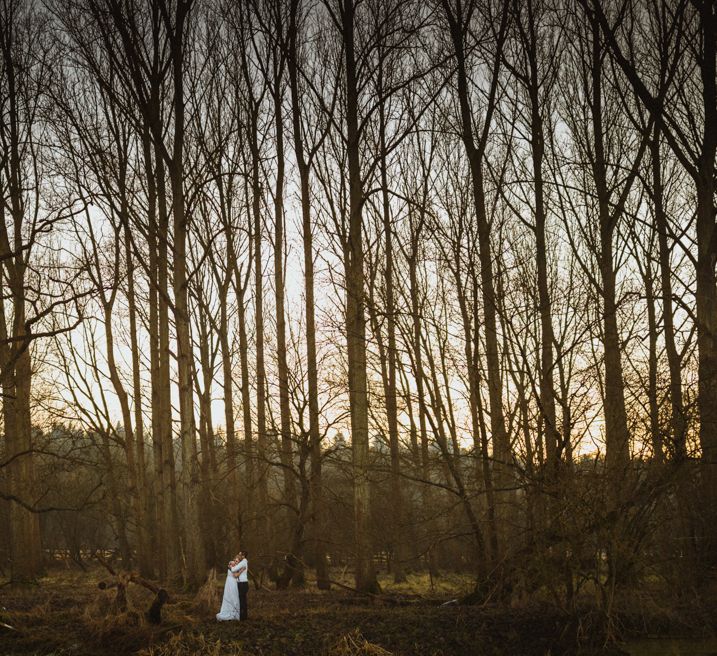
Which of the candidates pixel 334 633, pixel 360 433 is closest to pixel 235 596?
pixel 334 633

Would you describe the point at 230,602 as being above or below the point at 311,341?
below

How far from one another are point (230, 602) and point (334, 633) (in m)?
2.37

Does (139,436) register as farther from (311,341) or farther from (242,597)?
(242,597)

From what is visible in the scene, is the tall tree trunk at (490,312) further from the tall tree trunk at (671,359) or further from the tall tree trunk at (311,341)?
the tall tree trunk at (311,341)

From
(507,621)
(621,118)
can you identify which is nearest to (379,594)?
(507,621)

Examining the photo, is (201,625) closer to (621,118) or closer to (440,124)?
(440,124)

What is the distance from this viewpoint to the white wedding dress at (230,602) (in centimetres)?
1117

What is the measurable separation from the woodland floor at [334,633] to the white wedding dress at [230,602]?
12.0 inches

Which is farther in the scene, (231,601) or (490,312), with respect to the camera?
(490,312)

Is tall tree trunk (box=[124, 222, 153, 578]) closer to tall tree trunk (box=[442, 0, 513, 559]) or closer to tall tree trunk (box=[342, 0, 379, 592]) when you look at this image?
tall tree trunk (box=[342, 0, 379, 592])

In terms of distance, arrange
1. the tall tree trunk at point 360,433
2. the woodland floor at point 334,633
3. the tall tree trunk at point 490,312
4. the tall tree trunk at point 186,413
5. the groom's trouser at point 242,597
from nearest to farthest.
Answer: the woodland floor at point 334,633 → the groom's trouser at point 242,597 → the tall tree trunk at point 490,312 → the tall tree trunk at point 360,433 → the tall tree trunk at point 186,413

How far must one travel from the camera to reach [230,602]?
11.3 metres

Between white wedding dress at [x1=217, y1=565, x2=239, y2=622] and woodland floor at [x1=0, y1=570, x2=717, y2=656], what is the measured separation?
305mm

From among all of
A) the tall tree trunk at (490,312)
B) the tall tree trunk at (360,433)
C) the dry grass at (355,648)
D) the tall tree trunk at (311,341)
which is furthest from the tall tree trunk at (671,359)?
the tall tree trunk at (311,341)
